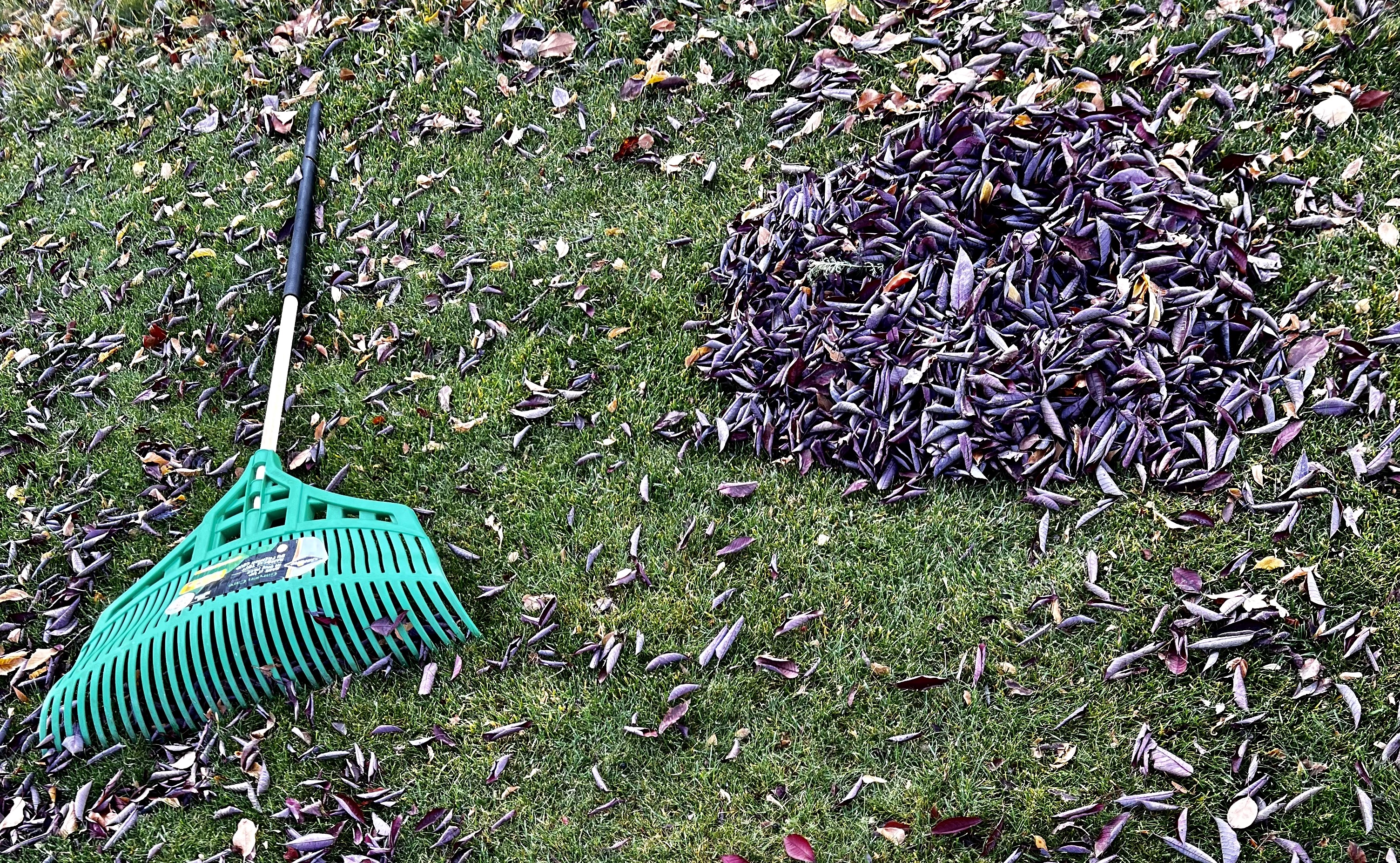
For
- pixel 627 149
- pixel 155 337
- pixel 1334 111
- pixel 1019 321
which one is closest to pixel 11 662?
pixel 155 337

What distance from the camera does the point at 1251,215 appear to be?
3461 millimetres

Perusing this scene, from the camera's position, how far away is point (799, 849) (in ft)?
8.89

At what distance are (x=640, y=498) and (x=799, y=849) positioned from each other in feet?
4.11

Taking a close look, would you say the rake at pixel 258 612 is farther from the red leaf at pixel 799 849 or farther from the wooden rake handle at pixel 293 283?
the red leaf at pixel 799 849

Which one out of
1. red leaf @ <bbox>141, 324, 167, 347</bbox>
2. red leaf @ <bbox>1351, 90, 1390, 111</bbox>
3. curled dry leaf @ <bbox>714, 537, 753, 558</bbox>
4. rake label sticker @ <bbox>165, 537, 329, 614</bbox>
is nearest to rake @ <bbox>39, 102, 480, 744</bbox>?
rake label sticker @ <bbox>165, 537, 329, 614</bbox>

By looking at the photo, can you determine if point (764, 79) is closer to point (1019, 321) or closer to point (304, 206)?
point (1019, 321)

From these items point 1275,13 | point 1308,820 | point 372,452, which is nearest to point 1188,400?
point 1308,820

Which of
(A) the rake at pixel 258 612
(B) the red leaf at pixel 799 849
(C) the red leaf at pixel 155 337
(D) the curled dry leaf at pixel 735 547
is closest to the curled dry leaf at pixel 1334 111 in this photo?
(D) the curled dry leaf at pixel 735 547

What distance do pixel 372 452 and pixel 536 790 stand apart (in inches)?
57.3

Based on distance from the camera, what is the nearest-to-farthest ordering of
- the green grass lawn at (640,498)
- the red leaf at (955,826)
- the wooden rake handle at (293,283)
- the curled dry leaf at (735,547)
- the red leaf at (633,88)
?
the red leaf at (955,826), the green grass lawn at (640,498), the curled dry leaf at (735,547), the wooden rake handle at (293,283), the red leaf at (633,88)

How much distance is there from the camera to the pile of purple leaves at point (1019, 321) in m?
3.14

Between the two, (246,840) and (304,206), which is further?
(304,206)

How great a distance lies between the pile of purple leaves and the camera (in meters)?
3.14

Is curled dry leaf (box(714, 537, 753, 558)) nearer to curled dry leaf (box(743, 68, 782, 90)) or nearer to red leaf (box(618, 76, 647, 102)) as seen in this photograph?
curled dry leaf (box(743, 68, 782, 90))
